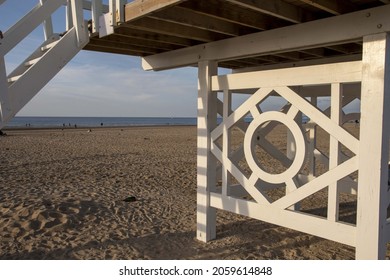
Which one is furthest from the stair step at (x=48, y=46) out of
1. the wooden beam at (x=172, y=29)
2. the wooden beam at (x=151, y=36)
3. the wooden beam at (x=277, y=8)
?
the wooden beam at (x=277, y=8)

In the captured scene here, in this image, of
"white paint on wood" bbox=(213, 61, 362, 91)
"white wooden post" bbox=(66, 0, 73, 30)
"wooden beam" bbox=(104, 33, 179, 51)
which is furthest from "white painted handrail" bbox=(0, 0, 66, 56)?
"white paint on wood" bbox=(213, 61, 362, 91)

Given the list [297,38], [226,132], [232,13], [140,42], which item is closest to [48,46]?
[140,42]

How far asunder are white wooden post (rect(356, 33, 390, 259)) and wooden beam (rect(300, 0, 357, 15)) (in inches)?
13.7

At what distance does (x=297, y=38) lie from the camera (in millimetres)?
3475

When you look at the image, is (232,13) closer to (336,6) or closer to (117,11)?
(336,6)

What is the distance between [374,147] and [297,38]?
1.37m

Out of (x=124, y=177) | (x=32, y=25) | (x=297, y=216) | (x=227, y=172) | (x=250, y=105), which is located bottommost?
(x=124, y=177)

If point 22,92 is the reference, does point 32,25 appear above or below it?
above

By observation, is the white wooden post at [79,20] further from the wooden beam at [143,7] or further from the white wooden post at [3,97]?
the white wooden post at [3,97]

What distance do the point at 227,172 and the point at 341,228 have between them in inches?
63.0

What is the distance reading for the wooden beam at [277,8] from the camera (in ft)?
8.98
